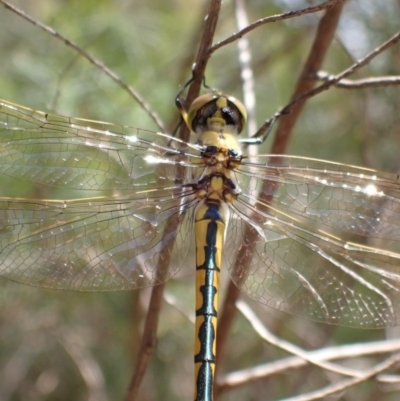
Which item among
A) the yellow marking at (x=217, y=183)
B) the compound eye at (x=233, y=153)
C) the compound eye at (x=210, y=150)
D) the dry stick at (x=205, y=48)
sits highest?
the compound eye at (x=233, y=153)

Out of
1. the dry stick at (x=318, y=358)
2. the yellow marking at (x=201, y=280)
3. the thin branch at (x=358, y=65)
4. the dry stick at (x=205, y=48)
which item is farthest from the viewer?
the dry stick at (x=318, y=358)

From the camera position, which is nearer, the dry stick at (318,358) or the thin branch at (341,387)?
the thin branch at (341,387)

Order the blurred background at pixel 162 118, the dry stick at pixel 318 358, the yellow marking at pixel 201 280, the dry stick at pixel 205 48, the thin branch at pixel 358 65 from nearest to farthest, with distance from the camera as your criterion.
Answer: the dry stick at pixel 205 48 < the thin branch at pixel 358 65 < the yellow marking at pixel 201 280 < the dry stick at pixel 318 358 < the blurred background at pixel 162 118

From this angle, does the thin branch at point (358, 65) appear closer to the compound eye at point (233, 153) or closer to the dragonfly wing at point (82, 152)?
the compound eye at point (233, 153)

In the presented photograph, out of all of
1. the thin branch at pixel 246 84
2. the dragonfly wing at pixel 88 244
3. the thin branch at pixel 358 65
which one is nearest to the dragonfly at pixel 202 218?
the dragonfly wing at pixel 88 244

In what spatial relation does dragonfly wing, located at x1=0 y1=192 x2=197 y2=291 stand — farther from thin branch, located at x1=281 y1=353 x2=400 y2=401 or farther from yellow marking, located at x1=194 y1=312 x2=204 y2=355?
thin branch, located at x1=281 y1=353 x2=400 y2=401

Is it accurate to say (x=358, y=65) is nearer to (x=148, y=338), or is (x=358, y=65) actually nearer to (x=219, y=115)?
(x=219, y=115)

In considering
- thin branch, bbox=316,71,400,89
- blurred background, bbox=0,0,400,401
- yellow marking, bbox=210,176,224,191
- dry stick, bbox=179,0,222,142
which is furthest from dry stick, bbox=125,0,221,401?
blurred background, bbox=0,0,400,401
